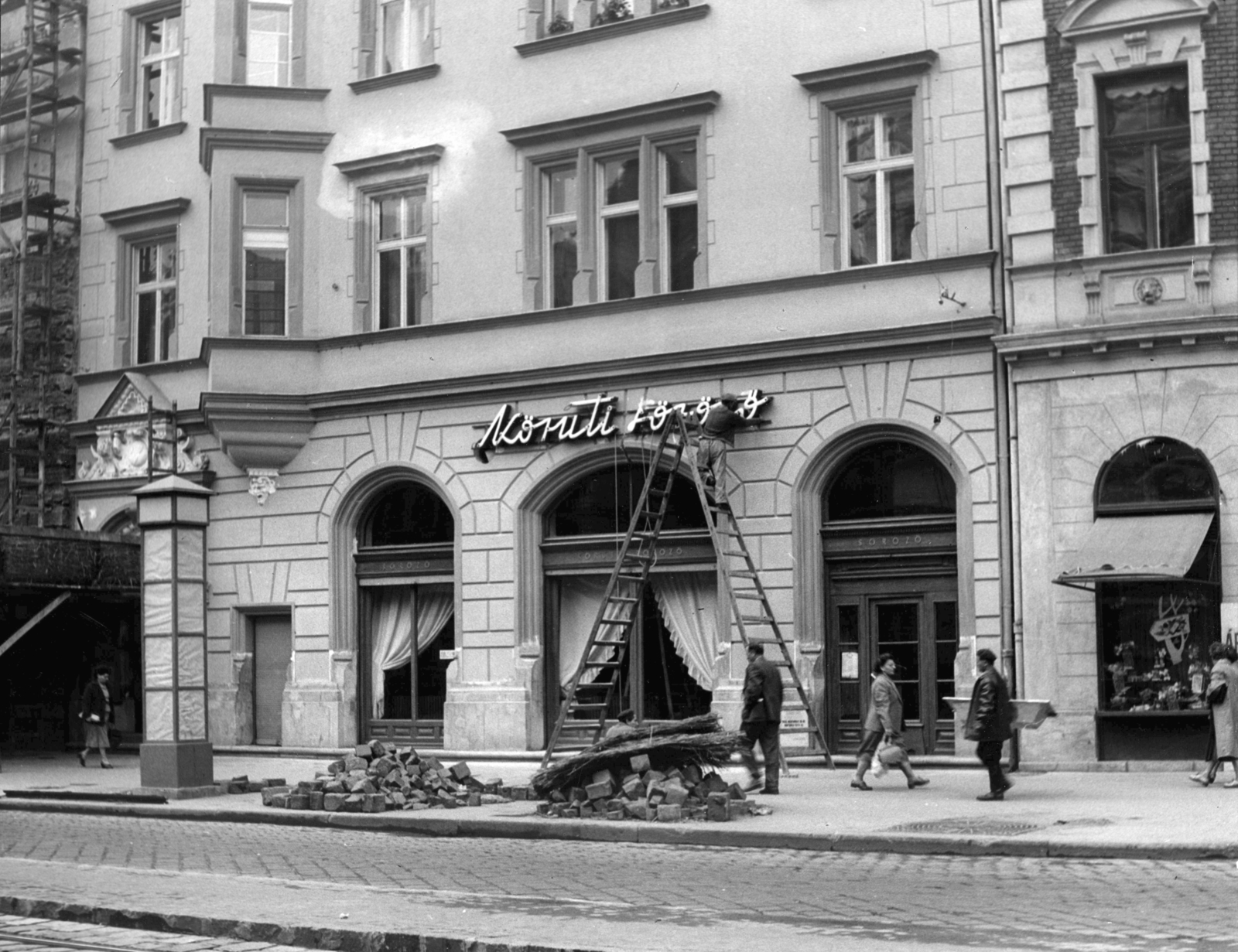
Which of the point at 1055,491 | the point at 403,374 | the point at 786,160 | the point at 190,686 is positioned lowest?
the point at 190,686

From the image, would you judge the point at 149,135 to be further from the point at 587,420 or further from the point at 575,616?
the point at 575,616

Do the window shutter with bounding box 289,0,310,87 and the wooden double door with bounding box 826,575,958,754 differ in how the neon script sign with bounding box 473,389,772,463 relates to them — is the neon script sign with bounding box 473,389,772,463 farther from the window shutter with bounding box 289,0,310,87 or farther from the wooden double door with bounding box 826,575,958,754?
the window shutter with bounding box 289,0,310,87

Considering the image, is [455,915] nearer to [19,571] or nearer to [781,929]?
[781,929]

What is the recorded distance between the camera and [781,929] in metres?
10.4

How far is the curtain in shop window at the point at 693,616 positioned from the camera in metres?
25.9

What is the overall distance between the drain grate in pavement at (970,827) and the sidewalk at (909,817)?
0.05 ft

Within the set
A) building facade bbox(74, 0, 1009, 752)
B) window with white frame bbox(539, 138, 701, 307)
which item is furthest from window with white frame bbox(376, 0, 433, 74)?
window with white frame bbox(539, 138, 701, 307)

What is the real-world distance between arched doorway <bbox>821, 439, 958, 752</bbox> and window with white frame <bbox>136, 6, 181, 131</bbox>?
14.6 metres

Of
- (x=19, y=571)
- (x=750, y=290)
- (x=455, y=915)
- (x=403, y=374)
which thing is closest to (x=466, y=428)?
(x=403, y=374)

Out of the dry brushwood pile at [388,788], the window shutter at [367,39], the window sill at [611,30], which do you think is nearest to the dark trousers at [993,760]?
the dry brushwood pile at [388,788]

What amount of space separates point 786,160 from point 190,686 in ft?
35.8

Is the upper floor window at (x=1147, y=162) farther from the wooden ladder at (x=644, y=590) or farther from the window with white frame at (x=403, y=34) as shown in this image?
the window with white frame at (x=403, y=34)

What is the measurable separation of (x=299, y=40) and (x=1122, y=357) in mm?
15039

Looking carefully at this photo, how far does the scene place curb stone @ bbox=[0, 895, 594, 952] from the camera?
9.92 m
